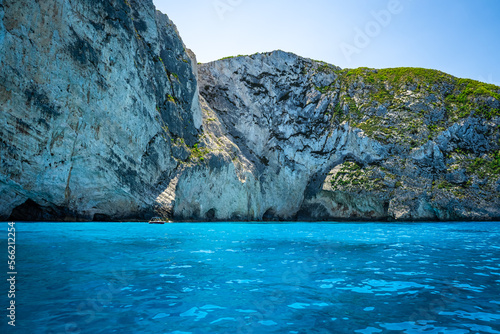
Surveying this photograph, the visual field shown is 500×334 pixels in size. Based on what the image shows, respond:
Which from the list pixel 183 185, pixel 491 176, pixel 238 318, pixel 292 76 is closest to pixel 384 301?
pixel 238 318

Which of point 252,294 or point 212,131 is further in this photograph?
point 212,131

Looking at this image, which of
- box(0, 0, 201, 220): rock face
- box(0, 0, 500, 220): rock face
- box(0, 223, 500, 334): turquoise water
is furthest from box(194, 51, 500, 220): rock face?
box(0, 223, 500, 334): turquoise water

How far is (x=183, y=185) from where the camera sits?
44812 mm

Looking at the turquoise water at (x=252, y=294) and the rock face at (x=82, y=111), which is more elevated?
the rock face at (x=82, y=111)

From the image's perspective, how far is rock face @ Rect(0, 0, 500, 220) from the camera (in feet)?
101

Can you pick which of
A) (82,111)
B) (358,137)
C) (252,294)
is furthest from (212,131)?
(252,294)

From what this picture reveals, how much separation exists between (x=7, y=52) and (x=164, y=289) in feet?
109

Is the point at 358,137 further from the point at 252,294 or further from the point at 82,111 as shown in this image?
the point at 252,294

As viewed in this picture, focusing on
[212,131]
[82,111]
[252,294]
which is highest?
[212,131]

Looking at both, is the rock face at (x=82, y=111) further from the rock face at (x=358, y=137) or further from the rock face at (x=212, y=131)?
the rock face at (x=358, y=137)

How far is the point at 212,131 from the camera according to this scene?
2188 inches

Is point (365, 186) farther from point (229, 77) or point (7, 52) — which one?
point (7, 52)

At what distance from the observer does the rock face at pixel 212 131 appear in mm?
30734

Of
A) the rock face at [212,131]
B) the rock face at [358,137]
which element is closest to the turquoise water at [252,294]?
the rock face at [212,131]
